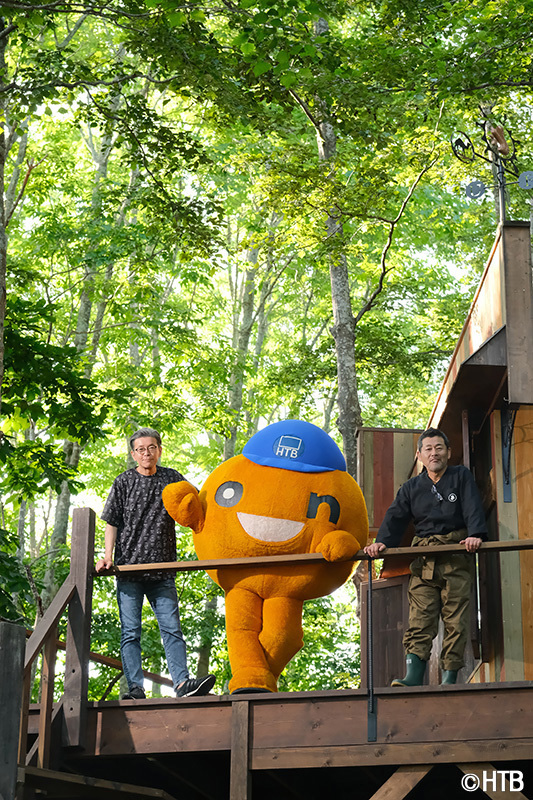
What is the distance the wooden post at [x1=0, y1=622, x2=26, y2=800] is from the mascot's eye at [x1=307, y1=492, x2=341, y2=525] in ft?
8.91

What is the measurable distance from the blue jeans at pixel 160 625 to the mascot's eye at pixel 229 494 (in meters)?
0.67

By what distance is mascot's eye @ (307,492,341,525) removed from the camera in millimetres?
6625

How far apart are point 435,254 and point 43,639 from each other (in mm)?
22349

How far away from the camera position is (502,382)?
722 cm

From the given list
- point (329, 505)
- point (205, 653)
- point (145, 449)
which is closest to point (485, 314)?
point (329, 505)

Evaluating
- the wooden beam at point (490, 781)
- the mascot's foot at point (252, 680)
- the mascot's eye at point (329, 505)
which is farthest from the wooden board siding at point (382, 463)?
the wooden beam at point (490, 781)

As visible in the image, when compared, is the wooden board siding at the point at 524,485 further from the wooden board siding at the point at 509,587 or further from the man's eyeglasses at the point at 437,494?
the man's eyeglasses at the point at 437,494

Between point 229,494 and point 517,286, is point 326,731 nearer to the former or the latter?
point 229,494

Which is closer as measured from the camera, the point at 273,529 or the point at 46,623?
the point at 46,623

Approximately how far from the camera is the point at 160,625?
6625 millimetres

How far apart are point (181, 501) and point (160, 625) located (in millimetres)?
888

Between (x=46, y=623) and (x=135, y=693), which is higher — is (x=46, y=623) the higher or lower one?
the higher one

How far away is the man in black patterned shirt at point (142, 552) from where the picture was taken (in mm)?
6520

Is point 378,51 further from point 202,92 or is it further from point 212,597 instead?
point 212,597
